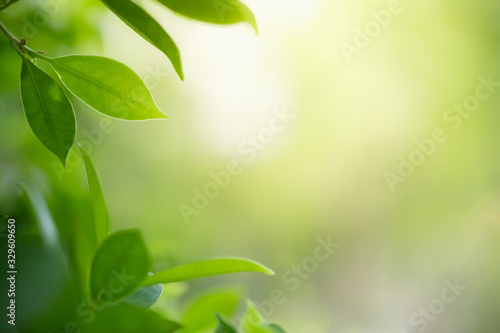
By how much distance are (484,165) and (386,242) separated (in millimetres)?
520

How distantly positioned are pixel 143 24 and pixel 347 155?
5.30 ft

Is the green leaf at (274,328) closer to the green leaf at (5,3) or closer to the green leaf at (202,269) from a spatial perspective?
the green leaf at (202,269)

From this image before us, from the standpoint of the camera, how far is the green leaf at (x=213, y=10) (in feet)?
0.67

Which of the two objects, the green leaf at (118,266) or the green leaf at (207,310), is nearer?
the green leaf at (118,266)

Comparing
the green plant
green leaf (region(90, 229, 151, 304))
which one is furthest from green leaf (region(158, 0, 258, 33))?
green leaf (region(90, 229, 151, 304))

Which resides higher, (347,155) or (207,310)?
(347,155)

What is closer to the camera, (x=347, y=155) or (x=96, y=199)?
(x=96, y=199)

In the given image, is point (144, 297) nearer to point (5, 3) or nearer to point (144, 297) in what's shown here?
point (144, 297)

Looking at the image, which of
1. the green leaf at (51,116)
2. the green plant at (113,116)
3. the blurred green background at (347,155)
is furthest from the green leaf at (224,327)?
the blurred green background at (347,155)

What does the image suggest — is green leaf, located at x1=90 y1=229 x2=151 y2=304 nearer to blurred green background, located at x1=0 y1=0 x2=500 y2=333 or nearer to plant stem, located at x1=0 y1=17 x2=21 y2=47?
plant stem, located at x1=0 y1=17 x2=21 y2=47

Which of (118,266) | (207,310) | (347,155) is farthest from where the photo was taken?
(347,155)

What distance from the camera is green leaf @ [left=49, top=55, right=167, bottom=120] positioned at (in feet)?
0.66

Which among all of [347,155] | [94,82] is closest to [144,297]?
[94,82]

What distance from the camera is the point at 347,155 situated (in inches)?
69.1
